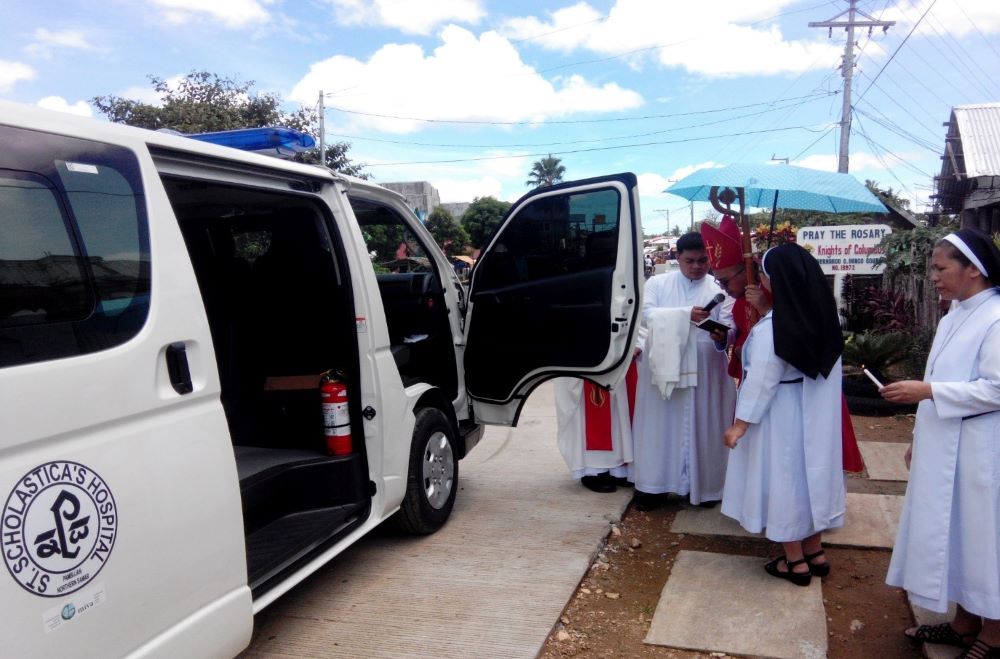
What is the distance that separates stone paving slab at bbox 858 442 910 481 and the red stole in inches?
77.5

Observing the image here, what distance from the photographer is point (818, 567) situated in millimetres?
3764

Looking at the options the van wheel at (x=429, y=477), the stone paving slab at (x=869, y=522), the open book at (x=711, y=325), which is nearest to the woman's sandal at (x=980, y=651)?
the stone paving slab at (x=869, y=522)

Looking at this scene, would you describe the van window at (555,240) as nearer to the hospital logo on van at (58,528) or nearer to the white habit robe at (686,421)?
the white habit robe at (686,421)

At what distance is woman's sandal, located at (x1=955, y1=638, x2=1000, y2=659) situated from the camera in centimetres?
275

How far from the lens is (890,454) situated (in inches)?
231

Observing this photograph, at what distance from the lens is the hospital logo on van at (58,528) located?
1.86 meters

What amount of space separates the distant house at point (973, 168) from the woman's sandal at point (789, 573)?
10.3m

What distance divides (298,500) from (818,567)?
9.06 ft

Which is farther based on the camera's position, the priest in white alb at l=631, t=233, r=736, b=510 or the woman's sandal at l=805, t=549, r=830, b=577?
the priest in white alb at l=631, t=233, r=736, b=510

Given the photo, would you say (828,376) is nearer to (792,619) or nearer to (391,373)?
(792,619)

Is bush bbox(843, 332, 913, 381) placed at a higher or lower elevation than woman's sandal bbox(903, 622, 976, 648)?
higher

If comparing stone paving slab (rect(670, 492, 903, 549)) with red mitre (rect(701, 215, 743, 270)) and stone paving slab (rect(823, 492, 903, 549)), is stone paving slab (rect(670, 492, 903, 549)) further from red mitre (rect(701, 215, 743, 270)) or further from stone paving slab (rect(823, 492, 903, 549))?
red mitre (rect(701, 215, 743, 270))

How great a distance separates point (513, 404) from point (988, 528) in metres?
2.59

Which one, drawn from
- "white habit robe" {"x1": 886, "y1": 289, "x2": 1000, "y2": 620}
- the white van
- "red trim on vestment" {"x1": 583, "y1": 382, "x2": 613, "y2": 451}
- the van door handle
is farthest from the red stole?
the van door handle
